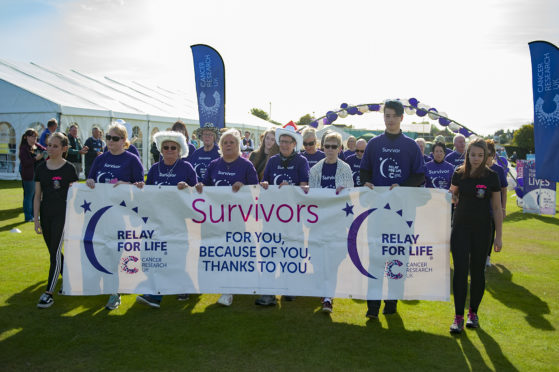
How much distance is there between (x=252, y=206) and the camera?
16.2 ft

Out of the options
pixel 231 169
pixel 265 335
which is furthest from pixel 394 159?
pixel 265 335

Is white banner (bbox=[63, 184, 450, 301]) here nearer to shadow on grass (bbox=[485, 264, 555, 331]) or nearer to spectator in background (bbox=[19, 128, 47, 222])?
shadow on grass (bbox=[485, 264, 555, 331])

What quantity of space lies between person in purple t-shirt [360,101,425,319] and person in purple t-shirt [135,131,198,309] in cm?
206

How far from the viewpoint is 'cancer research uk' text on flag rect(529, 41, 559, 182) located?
6.63 meters

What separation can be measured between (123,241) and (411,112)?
44.3ft

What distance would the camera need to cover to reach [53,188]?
5133 millimetres

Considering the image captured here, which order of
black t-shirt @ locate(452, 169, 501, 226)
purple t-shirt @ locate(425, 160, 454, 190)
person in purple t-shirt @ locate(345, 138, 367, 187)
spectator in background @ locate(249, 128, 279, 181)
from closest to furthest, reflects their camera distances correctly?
black t-shirt @ locate(452, 169, 501, 226), spectator in background @ locate(249, 128, 279, 181), purple t-shirt @ locate(425, 160, 454, 190), person in purple t-shirt @ locate(345, 138, 367, 187)

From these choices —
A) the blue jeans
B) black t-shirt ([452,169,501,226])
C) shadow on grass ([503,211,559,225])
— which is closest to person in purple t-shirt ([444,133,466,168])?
black t-shirt ([452,169,501,226])

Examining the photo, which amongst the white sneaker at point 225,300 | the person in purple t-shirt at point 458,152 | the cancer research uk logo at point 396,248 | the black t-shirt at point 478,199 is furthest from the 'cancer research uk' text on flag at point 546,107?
the white sneaker at point 225,300

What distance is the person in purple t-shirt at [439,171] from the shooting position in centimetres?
794

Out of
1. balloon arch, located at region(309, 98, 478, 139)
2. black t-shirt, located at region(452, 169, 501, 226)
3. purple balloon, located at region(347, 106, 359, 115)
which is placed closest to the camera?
black t-shirt, located at region(452, 169, 501, 226)

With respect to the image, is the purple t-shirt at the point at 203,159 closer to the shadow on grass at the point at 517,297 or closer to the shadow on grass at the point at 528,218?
the shadow on grass at the point at 517,297

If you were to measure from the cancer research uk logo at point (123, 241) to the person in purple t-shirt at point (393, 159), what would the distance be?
240 cm

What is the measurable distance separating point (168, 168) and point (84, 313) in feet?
5.95
